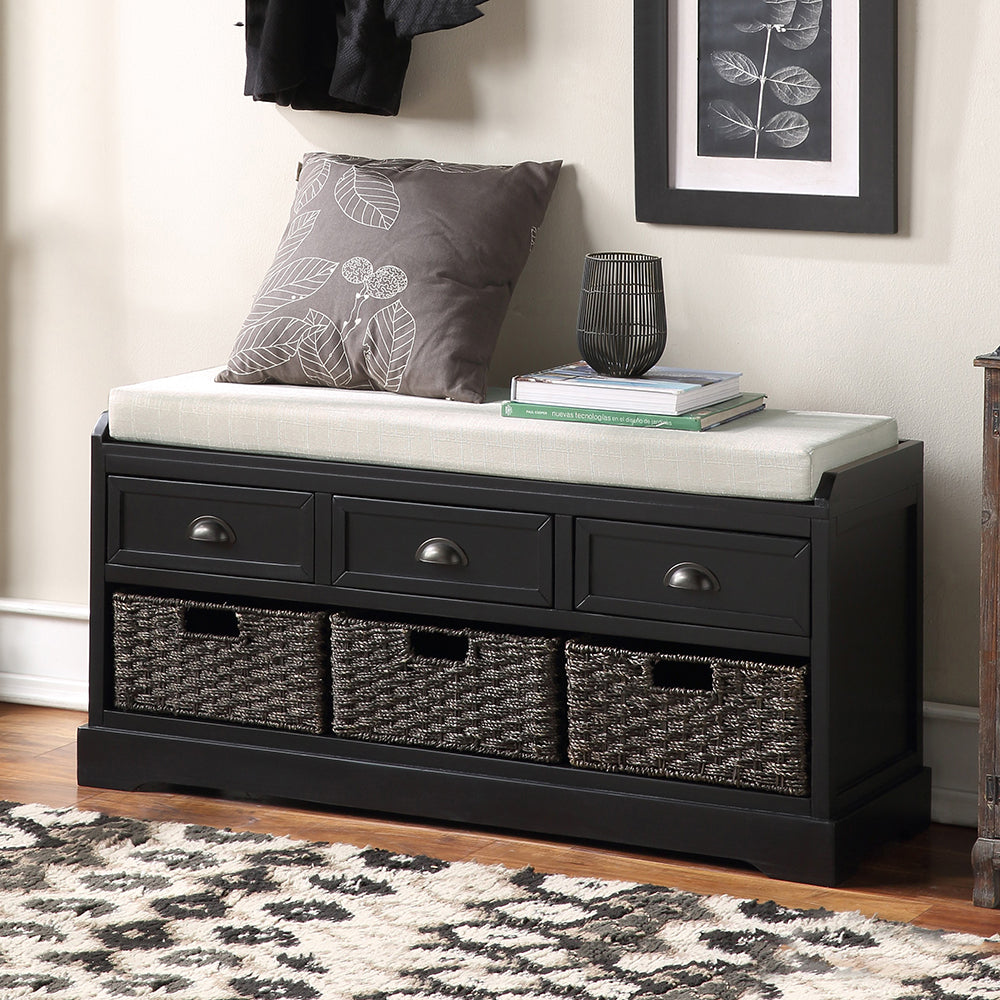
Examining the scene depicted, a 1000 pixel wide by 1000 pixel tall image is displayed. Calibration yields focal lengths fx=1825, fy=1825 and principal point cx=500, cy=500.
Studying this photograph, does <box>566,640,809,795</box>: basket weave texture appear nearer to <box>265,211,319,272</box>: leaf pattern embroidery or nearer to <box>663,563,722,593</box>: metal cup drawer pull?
<box>663,563,722,593</box>: metal cup drawer pull

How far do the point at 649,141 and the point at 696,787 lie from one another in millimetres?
1086

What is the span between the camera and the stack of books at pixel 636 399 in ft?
9.02

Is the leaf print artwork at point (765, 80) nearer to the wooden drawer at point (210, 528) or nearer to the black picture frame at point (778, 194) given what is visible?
the black picture frame at point (778, 194)

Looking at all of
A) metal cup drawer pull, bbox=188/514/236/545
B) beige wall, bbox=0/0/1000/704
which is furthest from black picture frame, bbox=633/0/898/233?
metal cup drawer pull, bbox=188/514/236/545

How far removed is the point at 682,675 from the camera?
2.91 meters

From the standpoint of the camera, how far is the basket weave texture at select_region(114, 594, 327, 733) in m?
3.00

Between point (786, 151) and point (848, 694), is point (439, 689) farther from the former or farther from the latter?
point (786, 151)

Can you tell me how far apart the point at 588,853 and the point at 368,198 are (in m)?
1.16

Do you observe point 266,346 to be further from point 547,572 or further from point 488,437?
point 547,572

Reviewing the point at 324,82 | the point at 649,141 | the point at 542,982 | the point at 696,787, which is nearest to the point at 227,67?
the point at 324,82

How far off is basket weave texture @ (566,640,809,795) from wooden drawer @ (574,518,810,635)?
0.22 feet

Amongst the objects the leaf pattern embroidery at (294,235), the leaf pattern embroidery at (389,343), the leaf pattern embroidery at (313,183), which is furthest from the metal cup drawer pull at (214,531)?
the leaf pattern embroidery at (313,183)

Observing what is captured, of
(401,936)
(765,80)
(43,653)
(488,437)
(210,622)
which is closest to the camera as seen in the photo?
(401,936)

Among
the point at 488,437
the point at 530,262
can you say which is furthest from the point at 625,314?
the point at 530,262
